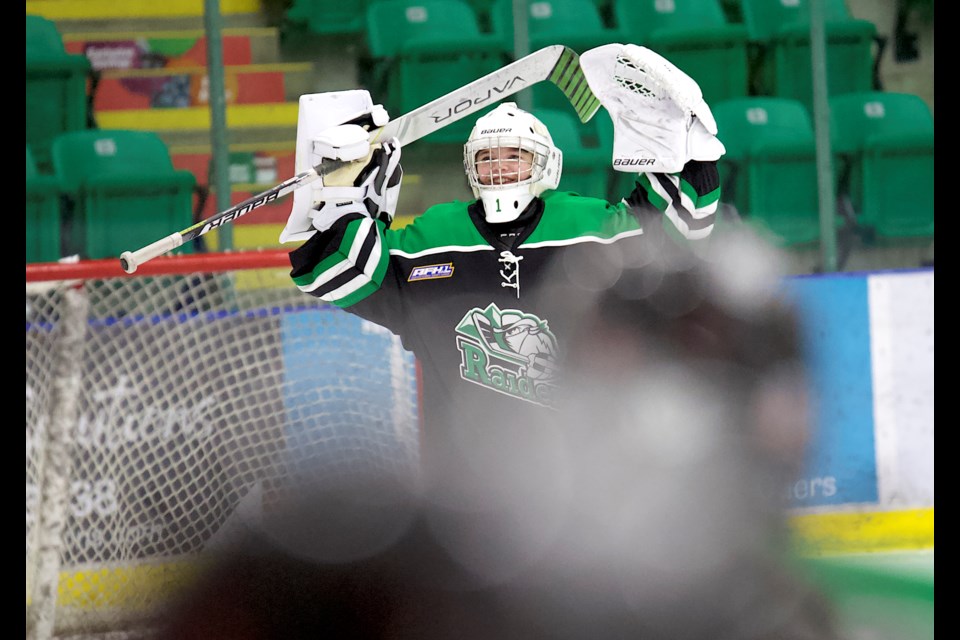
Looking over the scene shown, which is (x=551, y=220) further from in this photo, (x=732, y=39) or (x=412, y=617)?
(x=732, y=39)

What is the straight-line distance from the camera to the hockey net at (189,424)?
301 cm

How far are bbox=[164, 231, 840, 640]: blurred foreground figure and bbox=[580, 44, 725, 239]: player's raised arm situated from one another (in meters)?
0.15

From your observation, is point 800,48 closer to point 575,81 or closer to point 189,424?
point 575,81

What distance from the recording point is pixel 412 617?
2.36 metres

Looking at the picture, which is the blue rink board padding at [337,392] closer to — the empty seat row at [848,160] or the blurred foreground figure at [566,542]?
the blurred foreground figure at [566,542]

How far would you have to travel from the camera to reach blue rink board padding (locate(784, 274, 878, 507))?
378 centimetres

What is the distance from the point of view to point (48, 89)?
4.53 meters

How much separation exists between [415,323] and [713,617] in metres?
0.87

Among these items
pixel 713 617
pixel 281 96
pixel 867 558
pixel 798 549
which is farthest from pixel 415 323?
pixel 281 96

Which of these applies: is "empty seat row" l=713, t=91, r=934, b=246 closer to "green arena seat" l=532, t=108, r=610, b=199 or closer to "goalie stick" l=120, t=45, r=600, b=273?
"green arena seat" l=532, t=108, r=610, b=199

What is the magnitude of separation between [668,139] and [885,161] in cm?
279

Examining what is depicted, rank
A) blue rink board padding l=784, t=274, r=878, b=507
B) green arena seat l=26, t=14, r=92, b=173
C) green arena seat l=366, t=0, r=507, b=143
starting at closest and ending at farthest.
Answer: blue rink board padding l=784, t=274, r=878, b=507
green arena seat l=26, t=14, r=92, b=173
green arena seat l=366, t=0, r=507, b=143

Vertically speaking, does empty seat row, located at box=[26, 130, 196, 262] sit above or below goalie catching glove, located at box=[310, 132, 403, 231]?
above

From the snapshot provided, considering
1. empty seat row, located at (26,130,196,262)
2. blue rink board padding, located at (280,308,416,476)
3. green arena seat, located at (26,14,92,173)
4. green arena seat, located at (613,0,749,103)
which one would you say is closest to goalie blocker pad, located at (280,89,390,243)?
blue rink board padding, located at (280,308,416,476)
